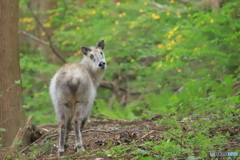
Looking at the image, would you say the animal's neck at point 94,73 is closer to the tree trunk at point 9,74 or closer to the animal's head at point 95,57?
the animal's head at point 95,57

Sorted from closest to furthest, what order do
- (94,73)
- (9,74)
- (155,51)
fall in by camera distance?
(9,74), (94,73), (155,51)

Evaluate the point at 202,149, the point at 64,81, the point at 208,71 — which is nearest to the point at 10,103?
the point at 64,81

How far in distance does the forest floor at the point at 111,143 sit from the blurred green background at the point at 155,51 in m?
0.67

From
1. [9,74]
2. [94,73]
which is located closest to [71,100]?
[9,74]

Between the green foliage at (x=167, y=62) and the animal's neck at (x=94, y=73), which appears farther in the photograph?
the animal's neck at (x=94, y=73)

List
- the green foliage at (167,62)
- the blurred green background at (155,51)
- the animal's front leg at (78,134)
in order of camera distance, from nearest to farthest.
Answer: the animal's front leg at (78,134) → the green foliage at (167,62) → the blurred green background at (155,51)

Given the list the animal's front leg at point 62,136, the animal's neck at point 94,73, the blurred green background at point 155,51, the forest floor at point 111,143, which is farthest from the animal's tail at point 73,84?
the blurred green background at point 155,51

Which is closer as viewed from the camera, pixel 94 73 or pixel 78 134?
pixel 78 134

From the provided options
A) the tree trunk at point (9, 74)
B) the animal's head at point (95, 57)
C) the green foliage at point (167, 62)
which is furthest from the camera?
the animal's head at point (95, 57)

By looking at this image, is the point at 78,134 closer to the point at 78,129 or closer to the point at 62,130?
the point at 78,129

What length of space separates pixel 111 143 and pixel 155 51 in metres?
6.93

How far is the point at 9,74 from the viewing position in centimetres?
686

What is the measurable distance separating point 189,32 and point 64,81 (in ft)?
18.0

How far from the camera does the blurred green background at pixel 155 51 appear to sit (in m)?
9.86
